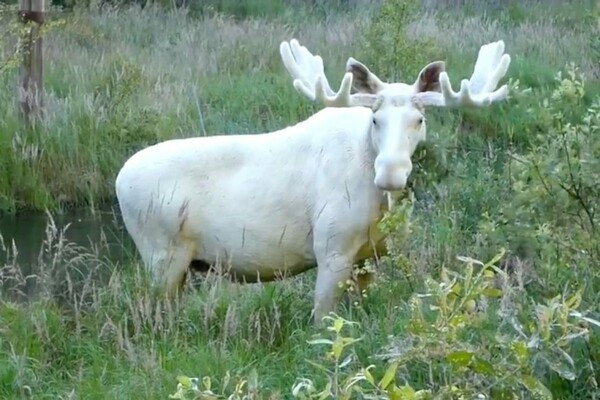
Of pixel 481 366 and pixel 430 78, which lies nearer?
pixel 481 366

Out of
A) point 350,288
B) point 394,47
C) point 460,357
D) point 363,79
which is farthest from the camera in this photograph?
point 394,47

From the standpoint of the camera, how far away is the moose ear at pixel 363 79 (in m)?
6.18

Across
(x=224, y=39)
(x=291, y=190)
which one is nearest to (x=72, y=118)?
(x=224, y=39)

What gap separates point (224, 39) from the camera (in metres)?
16.3

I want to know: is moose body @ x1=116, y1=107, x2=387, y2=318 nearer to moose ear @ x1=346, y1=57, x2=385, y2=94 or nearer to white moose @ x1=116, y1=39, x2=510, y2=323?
white moose @ x1=116, y1=39, x2=510, y2=323

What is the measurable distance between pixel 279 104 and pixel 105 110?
1.73 m

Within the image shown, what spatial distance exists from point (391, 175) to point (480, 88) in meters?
1.01

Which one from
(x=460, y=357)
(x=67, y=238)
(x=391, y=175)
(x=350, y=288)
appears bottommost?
(x=67, y=238)

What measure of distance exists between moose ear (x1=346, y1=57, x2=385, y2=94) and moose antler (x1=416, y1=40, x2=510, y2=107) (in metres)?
0.23

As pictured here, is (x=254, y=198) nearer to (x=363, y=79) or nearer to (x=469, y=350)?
(x=363, y=79)

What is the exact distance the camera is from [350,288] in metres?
5.85

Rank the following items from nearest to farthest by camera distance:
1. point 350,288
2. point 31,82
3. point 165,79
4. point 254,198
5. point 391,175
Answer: point 391,175 → point 350,288 → point 254,198 → point 31,82 → point 165,79

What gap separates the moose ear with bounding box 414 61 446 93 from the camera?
20.4 ft

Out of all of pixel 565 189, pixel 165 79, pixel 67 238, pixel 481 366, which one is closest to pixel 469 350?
pixel 481 366
